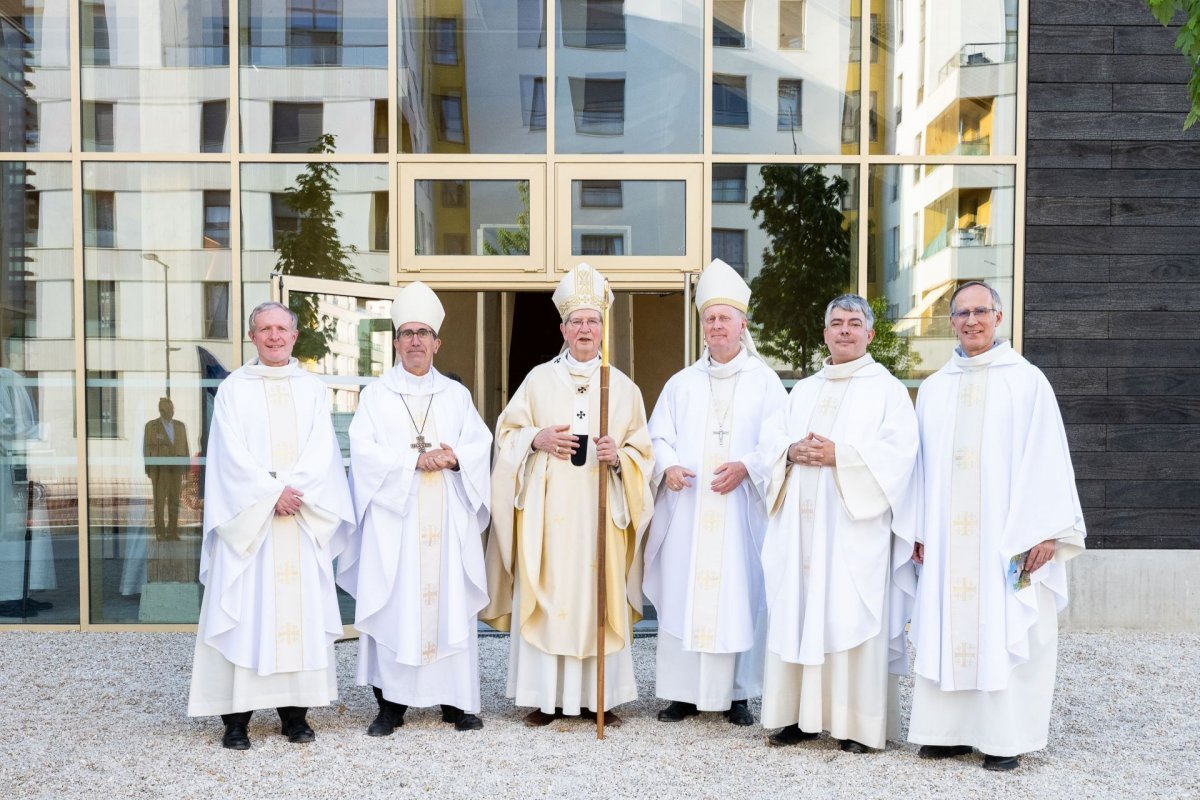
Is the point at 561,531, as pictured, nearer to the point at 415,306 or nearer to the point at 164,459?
the point at 415,306

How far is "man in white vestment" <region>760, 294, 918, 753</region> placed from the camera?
192 inches

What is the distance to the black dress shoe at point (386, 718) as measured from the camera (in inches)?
205

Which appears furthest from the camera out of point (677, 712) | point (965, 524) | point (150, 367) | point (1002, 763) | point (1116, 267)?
point (150, 367)

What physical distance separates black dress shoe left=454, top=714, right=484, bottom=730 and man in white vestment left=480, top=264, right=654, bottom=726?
21 centimetres

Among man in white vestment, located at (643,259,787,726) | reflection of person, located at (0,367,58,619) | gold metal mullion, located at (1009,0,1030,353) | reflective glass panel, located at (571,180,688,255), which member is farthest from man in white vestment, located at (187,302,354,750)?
gold metal mullion, located at (1009,0,1030,353)

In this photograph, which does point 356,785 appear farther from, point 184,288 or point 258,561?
point 184,288

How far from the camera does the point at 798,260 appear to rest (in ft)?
25.3

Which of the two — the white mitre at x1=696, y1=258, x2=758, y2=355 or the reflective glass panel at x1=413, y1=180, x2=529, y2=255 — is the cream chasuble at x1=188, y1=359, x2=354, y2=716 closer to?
the white mitre at x1=696, y1=258, x2=758, y2=355

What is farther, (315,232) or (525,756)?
(315,232)

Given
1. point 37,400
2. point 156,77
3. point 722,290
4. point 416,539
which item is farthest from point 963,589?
point 156,77

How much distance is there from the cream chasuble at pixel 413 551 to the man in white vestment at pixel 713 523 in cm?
88

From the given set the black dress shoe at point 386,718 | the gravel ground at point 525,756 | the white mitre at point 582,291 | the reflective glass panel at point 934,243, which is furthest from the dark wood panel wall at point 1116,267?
the black dress shoe at point 386,718

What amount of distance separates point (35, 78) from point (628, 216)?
4.03 m

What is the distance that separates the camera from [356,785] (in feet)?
14.8
